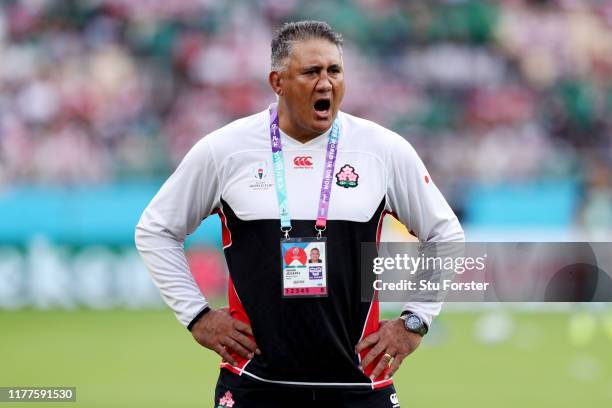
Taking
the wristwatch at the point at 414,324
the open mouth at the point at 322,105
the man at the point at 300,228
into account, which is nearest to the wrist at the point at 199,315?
the man at the point at 300,228

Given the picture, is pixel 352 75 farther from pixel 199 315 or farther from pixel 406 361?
pixel 199 315

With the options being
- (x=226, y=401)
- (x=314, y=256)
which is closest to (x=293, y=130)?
(x=314, y=256)

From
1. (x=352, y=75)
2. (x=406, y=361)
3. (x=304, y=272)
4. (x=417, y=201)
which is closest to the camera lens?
(x=304, y=272)

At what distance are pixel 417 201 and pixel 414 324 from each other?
49 centimetres

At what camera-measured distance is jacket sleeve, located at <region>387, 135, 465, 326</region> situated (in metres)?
4.78

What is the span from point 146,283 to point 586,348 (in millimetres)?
5616

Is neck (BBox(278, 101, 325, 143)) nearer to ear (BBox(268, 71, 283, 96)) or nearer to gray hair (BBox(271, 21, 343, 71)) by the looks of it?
ear (BBox(268, 71, 283, 96))

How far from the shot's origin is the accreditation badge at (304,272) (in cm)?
457

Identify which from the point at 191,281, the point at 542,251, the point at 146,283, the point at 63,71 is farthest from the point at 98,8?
the point at 191,281

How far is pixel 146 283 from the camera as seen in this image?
15.1 meters

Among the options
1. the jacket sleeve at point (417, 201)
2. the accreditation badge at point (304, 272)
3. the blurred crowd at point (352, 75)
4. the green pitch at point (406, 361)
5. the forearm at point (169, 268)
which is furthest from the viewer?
the blurred crowd at point (352, 75)

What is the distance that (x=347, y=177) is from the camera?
4715 millimetres

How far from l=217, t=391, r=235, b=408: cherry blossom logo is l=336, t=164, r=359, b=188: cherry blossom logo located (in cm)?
95

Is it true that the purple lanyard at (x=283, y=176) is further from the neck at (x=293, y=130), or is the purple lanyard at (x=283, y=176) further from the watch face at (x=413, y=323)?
the watch face at (x=413, y=323)
